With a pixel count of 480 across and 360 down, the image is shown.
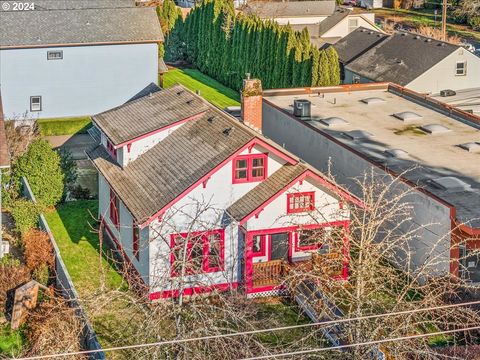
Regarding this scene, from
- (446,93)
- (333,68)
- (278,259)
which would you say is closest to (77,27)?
(333,68)

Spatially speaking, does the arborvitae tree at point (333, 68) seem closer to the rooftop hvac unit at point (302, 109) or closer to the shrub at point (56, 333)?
the rooftop hvac unit at point (302, 109)

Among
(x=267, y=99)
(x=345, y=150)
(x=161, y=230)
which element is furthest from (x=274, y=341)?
(x=267, y=99)

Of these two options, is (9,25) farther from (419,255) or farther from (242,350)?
(242,350)

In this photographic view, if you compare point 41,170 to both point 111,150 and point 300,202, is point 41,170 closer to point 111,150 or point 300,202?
point 111,150

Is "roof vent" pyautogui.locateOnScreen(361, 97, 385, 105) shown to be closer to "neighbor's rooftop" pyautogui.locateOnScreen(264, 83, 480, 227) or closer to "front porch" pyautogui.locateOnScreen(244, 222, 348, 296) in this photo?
"neighbor's rooftop" pyautogui.locateOnScreen(264, 83, 480, 227)

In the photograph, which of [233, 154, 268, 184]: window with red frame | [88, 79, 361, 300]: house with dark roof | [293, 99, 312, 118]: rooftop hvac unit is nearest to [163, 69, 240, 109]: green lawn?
[293, 99, 312, 118]: rooftop hvac unit
